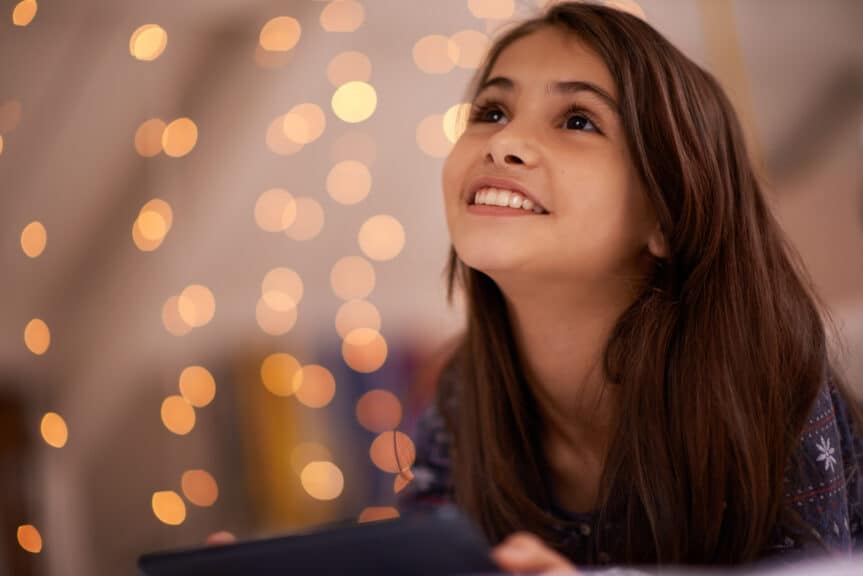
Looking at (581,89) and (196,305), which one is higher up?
(581,89)

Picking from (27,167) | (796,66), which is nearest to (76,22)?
(27,167)

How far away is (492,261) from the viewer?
3.28 ft

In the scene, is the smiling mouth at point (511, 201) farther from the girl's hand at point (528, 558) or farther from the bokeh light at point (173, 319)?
the bokeh light at point (173, 319)

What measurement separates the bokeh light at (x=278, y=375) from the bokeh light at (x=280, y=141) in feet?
1.52

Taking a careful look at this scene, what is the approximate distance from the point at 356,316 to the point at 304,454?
0.35 metres

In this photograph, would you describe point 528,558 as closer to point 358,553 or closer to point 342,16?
point 358,553

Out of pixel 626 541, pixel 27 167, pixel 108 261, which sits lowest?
pixel 626 541

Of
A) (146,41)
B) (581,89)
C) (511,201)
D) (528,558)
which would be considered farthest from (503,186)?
(146,41)

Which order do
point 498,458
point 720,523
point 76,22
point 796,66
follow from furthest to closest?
point 796,66
point 76,22
point 498,458
point 720,523

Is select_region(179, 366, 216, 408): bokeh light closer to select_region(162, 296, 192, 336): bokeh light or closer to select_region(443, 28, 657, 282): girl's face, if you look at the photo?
select_region(162, 296, 192, 336): bokeh light

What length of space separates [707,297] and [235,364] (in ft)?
3.88

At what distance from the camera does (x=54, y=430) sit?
180 cm

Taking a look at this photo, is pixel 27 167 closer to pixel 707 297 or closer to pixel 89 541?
pixel 89 541

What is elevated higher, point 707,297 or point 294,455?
point 707,297
